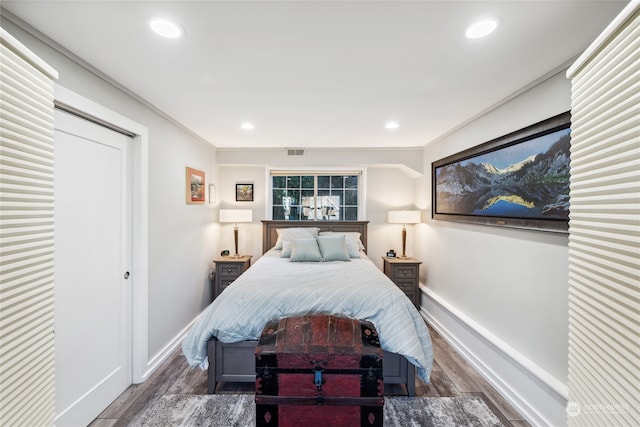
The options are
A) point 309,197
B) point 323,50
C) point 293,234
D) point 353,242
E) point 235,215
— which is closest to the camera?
point 323,50

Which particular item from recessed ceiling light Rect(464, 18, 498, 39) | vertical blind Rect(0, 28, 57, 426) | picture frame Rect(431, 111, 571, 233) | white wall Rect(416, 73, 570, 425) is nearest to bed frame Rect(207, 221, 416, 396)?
white wall Rect(416, 73, 570, 425)

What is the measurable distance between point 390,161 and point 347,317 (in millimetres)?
2788

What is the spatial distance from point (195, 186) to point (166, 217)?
78 cm

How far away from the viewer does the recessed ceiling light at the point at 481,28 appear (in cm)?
135

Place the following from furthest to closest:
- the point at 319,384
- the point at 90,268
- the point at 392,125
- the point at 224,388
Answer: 1. the point at 392,125
2. the point at 224,388
3. the point at 90,268
4. the point at 319,384

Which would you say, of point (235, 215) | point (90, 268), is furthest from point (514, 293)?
point (235, 215)

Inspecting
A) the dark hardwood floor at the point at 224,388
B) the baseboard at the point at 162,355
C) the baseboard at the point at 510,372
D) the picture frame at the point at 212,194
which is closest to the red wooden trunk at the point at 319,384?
the dark hardwood floor at the point at 224,388

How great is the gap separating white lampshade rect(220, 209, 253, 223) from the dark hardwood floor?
6.40 feet

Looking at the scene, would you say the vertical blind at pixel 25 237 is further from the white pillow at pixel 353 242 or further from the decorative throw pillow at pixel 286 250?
the white pillow at pixel 353 242

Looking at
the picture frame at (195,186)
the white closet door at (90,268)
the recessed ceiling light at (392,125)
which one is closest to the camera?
the white closet door at (90,268)

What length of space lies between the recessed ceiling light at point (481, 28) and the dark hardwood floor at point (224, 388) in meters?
2.56

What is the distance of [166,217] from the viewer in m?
2.72

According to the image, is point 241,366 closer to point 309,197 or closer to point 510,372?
point 510,372

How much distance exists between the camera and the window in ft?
15.1
